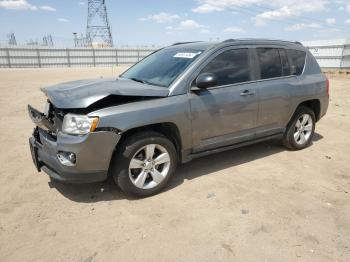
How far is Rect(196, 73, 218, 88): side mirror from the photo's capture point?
405cm

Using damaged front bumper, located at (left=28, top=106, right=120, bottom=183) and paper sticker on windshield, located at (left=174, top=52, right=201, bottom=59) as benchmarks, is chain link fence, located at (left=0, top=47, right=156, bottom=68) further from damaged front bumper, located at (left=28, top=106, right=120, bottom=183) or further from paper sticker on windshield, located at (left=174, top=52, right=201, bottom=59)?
damaged front bumper, located at (left=28, top=106, right=120, bottom=183)

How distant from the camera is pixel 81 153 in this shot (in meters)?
3.50

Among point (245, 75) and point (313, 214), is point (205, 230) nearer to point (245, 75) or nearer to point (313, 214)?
point (313, 214)

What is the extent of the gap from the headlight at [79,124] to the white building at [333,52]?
22.4m

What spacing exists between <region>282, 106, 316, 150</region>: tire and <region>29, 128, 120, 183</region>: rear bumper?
3260mm

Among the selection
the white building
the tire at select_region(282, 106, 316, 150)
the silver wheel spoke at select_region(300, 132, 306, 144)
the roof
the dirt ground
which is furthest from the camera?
the white building

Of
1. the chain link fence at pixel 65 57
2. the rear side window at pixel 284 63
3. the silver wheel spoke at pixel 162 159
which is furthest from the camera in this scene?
the chain link fence at pixel 65 57

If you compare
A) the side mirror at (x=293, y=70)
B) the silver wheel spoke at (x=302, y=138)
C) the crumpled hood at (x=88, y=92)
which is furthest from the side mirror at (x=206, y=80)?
the silver wheel spoke at (x=302, y=138)

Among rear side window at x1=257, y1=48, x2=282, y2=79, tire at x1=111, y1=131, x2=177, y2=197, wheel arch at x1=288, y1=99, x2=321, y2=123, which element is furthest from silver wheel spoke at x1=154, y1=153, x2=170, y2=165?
wheel arch at x1=288, y1=99, x2=321, y2=123

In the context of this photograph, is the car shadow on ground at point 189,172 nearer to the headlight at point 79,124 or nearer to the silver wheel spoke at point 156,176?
the silver wheel spoke at point 156,176

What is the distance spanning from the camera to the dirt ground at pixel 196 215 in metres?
3.01

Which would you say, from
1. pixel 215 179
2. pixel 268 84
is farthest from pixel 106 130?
pixel 268 84

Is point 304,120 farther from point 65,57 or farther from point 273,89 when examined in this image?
point 65,57

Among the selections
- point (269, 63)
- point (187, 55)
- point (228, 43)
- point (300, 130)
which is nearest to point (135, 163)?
point (187, 55)
